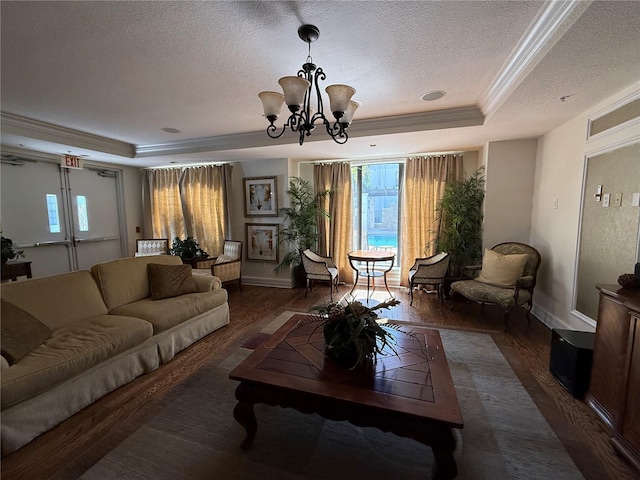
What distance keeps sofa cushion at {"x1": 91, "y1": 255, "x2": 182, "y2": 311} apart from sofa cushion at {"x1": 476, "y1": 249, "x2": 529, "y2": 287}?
13.4ft

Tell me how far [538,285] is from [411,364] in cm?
305

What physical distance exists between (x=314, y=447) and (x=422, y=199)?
13.2 feet

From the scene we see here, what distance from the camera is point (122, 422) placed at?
1.77 m

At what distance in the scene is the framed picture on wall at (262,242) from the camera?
5.09 metres

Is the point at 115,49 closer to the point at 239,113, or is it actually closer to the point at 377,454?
the point at 239,113

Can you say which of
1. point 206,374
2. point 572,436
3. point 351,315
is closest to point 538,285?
point 572,436

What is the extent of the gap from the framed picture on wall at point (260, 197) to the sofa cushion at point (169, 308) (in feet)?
7.60

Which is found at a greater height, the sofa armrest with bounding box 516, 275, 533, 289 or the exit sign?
the exit sign

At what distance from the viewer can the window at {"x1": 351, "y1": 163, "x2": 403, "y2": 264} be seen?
16.2ft

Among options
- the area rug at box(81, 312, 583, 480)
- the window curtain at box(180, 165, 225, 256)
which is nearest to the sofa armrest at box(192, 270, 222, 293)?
the area rug at box(81, 312, 583, 480)

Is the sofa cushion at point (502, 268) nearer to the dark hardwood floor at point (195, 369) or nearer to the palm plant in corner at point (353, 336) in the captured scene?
the dark hardwood floor at point (195, 369)

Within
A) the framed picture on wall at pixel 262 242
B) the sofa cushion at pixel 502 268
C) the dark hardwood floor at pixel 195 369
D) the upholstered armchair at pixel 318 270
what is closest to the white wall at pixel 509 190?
the sofa cushion at pixel 502 268

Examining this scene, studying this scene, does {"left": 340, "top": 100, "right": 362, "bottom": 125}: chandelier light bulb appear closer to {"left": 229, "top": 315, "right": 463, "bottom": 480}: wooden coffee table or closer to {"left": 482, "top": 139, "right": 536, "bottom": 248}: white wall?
{"left": 229, "top": 315, "right": 463, "bottom": 480}: wooden coffee table

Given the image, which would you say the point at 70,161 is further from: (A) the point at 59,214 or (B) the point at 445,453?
(B) the point at 445,453
